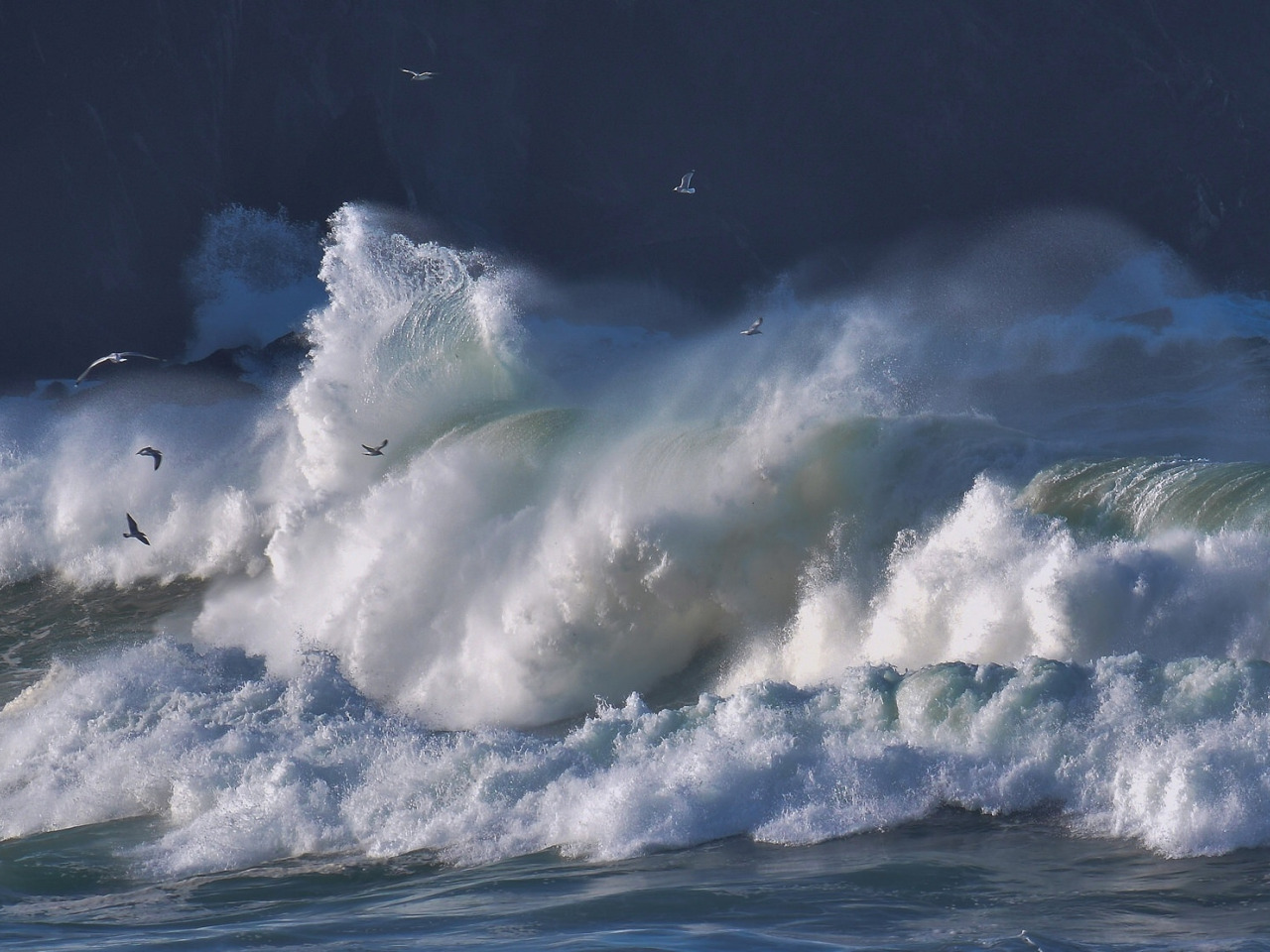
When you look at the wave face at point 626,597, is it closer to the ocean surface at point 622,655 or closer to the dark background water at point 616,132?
the ocean surface at point 622,655

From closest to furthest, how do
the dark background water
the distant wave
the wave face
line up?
the wave face → the distant wave → the dark background water

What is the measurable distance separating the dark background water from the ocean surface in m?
9.26

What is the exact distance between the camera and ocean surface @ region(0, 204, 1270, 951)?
31.3ft

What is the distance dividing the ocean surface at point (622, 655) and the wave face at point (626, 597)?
0.04 metres

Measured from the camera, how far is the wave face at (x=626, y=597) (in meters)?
10.8

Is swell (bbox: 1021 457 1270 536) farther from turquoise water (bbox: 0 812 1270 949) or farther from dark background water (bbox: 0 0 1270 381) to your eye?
dark background water (bbox: 0 0 1270 381)

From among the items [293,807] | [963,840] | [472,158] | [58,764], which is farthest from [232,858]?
[472,158]

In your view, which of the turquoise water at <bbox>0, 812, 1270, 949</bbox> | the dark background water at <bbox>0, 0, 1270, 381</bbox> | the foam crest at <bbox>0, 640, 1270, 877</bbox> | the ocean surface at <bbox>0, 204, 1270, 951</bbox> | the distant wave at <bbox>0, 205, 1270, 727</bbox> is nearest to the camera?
the turquoise water at <bbox>0, 812, 1270, 949</bbox>

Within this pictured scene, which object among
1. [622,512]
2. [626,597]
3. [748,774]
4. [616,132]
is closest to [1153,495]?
[748,774]

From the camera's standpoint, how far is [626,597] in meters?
16.4

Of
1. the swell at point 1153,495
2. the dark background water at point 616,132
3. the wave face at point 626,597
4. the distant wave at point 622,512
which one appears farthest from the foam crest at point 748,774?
the dark background water at point 616,132

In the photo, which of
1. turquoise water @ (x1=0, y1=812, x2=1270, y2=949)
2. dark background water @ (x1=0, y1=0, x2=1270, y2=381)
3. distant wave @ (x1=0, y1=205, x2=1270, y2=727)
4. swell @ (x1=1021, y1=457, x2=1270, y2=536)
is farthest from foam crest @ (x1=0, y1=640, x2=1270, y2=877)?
dark background water @ (x1=0, y1=0, x2=1270, y2=381)

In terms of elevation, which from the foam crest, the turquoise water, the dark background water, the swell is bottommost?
the turquoise water

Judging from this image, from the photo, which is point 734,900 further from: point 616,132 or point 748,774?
point 616,132
